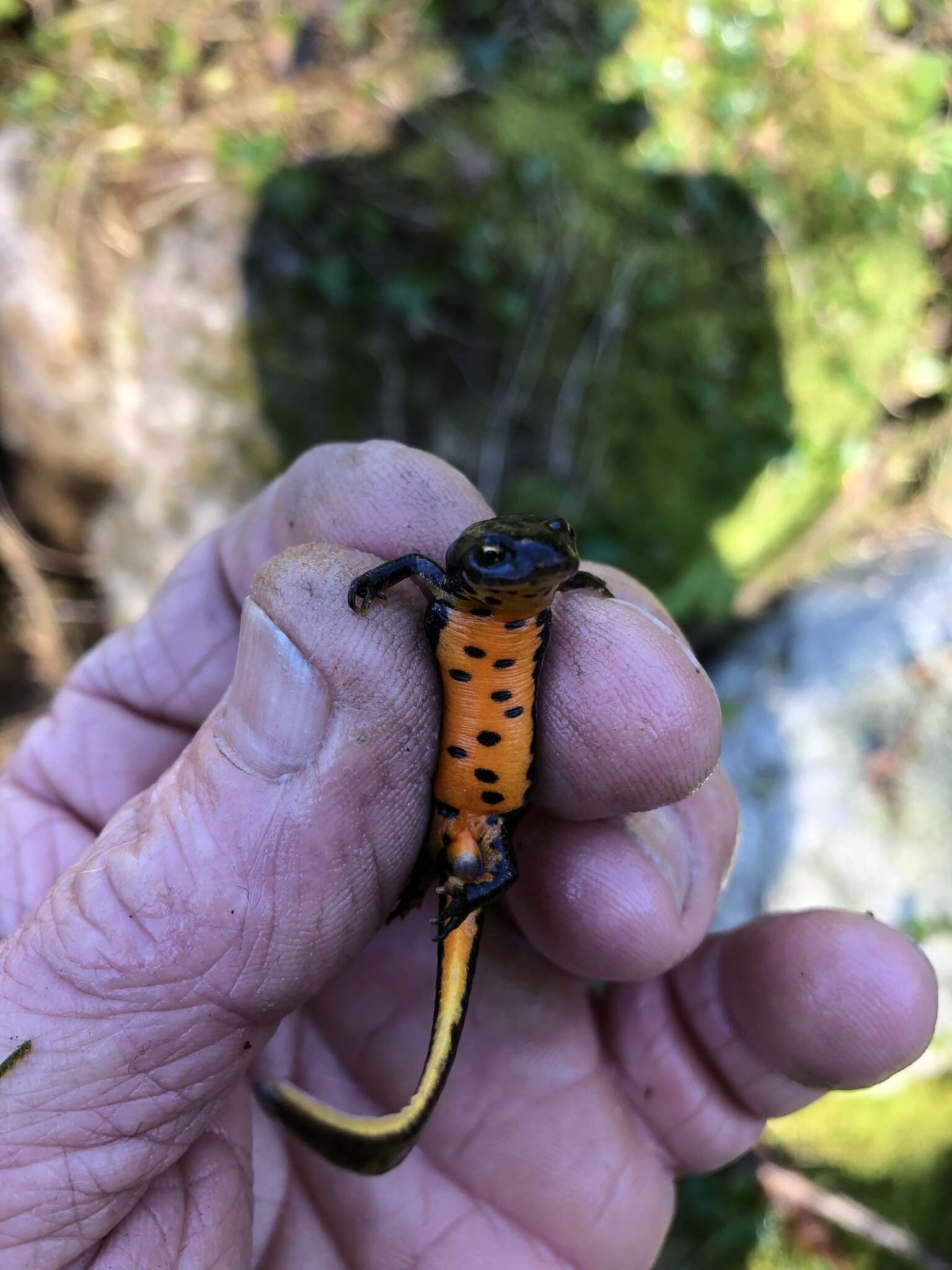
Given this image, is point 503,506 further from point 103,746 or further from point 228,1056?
point 228,1056

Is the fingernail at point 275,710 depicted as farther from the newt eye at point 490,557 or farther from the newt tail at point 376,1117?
the newt tail at point 376,1117

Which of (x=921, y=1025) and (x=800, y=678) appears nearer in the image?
(x=921, y=1025)

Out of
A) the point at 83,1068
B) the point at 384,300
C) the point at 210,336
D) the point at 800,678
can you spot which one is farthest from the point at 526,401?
the point at 83,1068

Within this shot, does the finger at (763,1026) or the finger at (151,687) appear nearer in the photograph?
the finger at (763,1026)

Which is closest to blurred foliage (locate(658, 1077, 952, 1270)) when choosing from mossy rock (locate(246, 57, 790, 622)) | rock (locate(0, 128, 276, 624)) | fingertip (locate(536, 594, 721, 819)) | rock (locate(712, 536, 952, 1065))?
rock (locate(712, 536, 952, 1065))

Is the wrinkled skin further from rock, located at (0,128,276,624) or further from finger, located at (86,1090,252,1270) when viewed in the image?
rock, located at (0,128,276,624)

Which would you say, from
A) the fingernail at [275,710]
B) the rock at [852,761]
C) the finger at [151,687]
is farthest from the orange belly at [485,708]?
the rock at [852,761]
